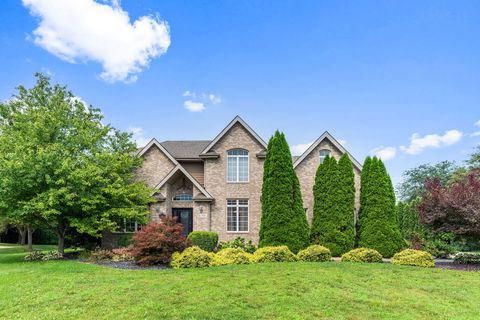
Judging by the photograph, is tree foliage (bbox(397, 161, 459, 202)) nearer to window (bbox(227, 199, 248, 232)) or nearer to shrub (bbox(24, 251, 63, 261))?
window (bbox(227, 199, 248, 232))

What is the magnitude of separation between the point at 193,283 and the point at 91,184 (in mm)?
8668

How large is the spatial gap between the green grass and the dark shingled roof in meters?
10.0

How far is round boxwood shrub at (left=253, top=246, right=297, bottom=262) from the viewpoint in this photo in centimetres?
1417

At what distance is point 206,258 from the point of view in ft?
43.2

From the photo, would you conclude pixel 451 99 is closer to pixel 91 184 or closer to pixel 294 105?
pixel 294 105

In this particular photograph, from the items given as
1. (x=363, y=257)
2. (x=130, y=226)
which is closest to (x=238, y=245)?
(x=363, y=257)

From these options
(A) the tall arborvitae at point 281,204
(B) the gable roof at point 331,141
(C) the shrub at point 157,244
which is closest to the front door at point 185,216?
(A) the tall arborvitae at point 281,204

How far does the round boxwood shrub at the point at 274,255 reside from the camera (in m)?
14.2

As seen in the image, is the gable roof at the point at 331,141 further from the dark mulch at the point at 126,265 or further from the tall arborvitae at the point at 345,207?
the dark mulch at the point at 126,265

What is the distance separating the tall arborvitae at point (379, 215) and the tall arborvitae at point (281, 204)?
131 inches

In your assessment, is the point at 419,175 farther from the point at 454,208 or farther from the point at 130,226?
the point at 130,226

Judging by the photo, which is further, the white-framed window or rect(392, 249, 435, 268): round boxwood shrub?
the white-framed window

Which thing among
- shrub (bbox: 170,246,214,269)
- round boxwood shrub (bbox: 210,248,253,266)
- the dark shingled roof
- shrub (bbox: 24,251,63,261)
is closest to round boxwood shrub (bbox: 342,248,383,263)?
round boxwood shrub (bbox: 210,248,253,266)

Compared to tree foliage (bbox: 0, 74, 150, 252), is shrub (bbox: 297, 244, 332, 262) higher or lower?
lower
